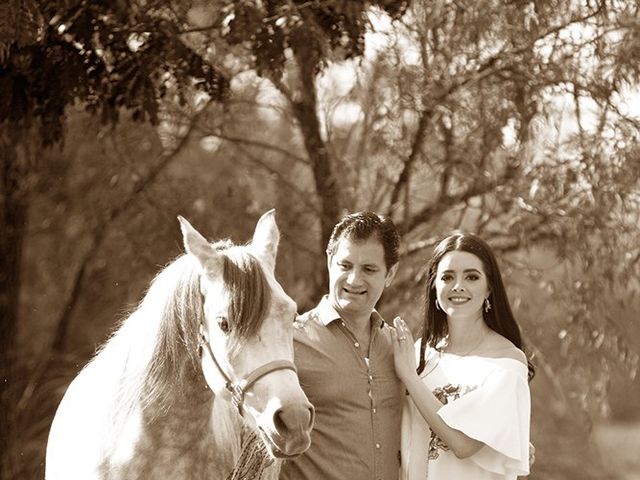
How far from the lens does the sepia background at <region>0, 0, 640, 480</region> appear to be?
17.3 feet

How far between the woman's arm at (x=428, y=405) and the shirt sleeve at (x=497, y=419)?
28 mm

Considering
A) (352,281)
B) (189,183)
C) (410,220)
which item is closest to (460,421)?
(352,281)

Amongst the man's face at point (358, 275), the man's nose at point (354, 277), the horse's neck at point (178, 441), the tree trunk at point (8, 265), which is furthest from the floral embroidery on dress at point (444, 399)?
the tree trunk at point (8, 265)

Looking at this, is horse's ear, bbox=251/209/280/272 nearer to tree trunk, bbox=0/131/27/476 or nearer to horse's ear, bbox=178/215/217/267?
horse's ear, bbox=178/215/217/267

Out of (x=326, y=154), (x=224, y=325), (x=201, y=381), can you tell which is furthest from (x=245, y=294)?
(x=326, y=154)

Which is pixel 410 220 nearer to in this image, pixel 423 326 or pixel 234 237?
pixel 234 237

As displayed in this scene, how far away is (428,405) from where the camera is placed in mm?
3359

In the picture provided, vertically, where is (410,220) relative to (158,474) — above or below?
above

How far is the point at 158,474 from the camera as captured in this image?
3057 millimetres

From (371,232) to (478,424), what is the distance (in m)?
0.74

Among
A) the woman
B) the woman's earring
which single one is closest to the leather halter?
the woman

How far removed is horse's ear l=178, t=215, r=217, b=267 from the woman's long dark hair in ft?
3.42

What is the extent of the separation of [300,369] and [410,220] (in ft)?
12.7

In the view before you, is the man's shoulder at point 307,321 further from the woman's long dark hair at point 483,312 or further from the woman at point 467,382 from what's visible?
the woman's long dark hair at point 483,312
